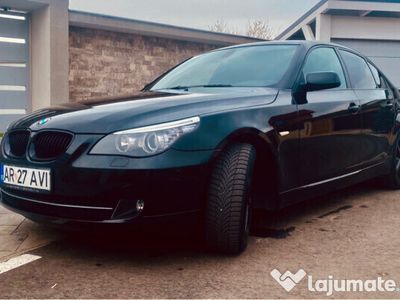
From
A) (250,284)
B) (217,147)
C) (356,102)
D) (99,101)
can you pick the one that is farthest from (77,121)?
(356,102)

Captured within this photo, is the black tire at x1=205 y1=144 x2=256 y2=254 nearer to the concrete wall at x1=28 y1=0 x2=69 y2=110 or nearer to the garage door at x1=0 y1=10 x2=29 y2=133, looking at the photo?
the concrete wall at x1=28 y1=0 x2=69 y2=110

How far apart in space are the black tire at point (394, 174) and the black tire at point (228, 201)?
262cm

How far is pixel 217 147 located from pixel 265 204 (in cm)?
73

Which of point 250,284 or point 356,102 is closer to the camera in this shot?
point 250,284

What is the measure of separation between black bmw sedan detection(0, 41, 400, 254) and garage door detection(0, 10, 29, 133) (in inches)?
346

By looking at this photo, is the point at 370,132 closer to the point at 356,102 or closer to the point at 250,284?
the point at 356,102

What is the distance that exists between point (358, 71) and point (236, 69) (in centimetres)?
142

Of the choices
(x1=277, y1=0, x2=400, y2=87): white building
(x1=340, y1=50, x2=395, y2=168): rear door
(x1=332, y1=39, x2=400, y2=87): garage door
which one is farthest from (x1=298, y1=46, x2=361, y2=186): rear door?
(x1=332, y1=39, x2=400, y2=87): garage door

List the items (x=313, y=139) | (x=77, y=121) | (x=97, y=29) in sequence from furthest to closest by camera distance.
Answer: (x=97, y=29)
(x=313, y=139)
(x=77, y=121)

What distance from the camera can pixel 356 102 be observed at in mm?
4078

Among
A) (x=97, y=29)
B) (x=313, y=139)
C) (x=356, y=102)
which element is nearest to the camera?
(x=313, y=139)

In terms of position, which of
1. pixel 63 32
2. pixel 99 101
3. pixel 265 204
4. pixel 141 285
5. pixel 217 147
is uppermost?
pixel 63 32

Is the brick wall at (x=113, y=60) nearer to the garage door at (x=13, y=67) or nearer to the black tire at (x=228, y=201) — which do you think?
Result: the garage door at (x=13, y=67)

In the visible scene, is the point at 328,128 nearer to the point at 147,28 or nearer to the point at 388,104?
the point at 388,104
